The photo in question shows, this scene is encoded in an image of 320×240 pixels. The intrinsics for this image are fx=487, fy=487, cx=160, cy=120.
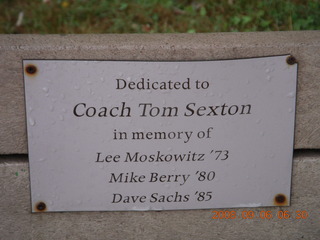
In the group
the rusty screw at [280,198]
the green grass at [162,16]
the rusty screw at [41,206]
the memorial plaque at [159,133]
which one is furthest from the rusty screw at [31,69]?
the rusty screw at [280,198]

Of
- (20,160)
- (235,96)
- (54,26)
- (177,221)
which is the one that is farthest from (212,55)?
(54,26)

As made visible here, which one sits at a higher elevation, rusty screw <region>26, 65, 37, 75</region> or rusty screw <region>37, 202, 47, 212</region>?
rusty screw <region>26, 65, 37, 75</region>

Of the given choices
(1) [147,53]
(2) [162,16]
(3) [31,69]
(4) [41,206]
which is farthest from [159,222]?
(2) [162,16]

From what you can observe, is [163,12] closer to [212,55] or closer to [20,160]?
[212,55]

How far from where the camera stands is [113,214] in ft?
7.45

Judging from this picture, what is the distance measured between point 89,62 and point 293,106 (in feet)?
3.02

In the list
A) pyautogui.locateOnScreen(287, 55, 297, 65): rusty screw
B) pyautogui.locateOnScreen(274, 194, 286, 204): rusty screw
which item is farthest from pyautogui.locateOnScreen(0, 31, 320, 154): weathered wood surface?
pyautogui.locateOnScreen(274, 194, 286, 204): rusty screw

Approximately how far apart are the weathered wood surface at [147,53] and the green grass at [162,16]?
72cm

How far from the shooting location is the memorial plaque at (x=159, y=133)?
2.11 meters

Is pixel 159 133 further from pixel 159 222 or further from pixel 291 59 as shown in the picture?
pixel 291 59

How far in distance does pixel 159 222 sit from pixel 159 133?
437mm

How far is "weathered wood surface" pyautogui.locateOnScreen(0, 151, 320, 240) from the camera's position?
2.25 m
